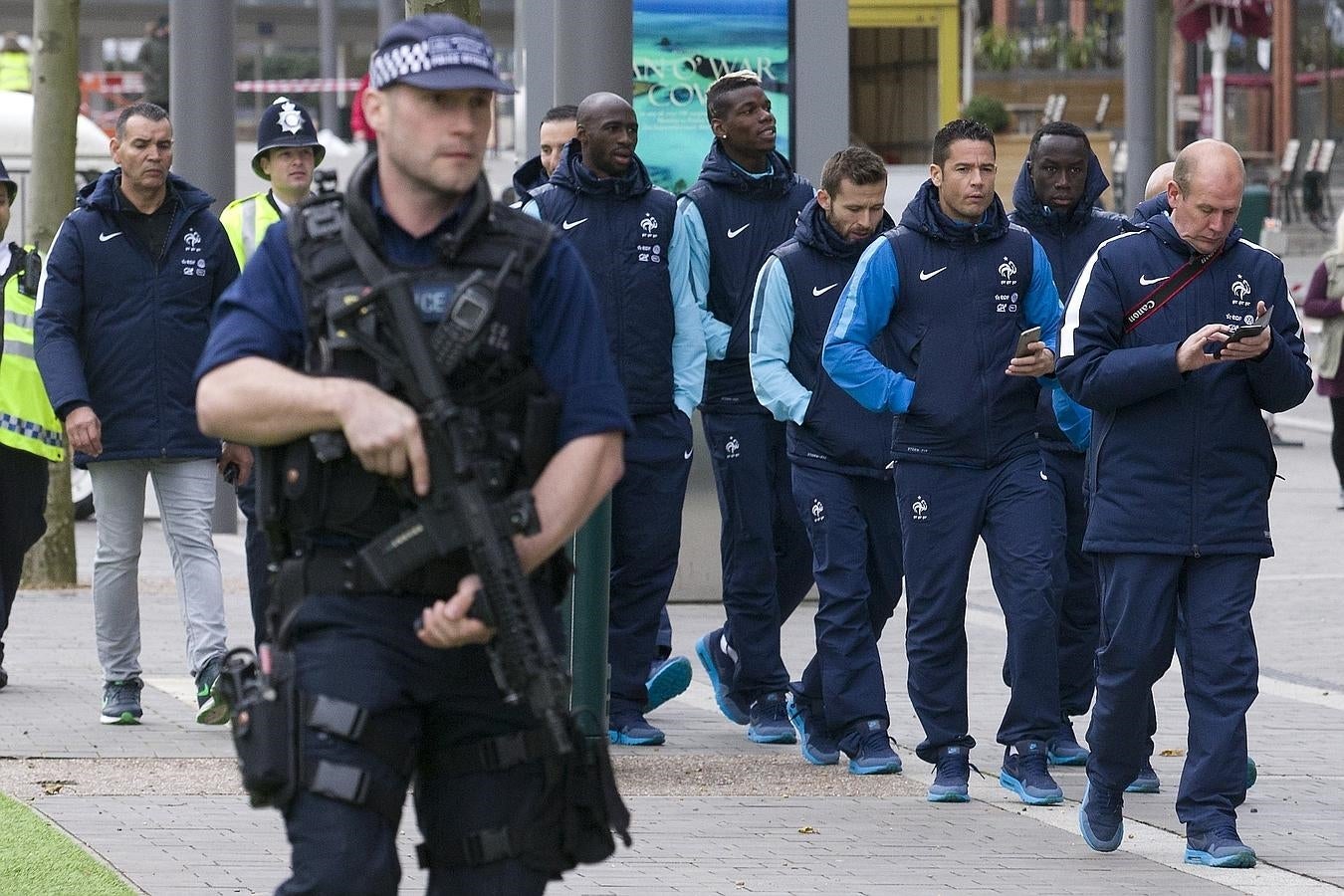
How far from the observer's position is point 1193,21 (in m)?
35.3

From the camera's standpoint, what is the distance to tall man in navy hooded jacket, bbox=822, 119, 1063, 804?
294 inches

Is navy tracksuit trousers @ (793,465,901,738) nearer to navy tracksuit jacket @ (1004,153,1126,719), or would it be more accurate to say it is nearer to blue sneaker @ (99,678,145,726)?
navy tracksuit jacket @ (1004,153,1126,719)

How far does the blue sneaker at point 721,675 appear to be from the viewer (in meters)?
8.87

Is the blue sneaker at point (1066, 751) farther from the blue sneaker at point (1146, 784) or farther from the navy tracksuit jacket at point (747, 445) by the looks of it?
the navy tracksuit jacket at point (747, 445)

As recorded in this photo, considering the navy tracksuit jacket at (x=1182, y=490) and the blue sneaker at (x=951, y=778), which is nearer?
the navy tracksuit jacket at (x=1182, y=490)

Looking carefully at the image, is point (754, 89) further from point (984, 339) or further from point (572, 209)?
point (984, 339)

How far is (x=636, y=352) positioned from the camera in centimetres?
841

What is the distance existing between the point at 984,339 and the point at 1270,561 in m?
6.64

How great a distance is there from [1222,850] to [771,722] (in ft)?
7.93

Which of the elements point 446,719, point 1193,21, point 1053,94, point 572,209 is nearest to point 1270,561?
point 572,209

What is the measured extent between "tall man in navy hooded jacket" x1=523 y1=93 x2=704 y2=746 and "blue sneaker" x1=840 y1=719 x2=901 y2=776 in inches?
31.5

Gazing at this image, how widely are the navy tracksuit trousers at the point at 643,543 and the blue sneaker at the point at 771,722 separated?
1.32 ft

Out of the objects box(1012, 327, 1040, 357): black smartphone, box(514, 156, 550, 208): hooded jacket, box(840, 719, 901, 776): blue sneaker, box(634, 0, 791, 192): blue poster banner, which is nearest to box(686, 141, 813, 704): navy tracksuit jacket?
box(514, 156, 550, 208): hooded jacket

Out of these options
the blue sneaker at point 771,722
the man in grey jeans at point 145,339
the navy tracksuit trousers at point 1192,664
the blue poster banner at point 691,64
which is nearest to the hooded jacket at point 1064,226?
the blue sneaker at point 771,722
